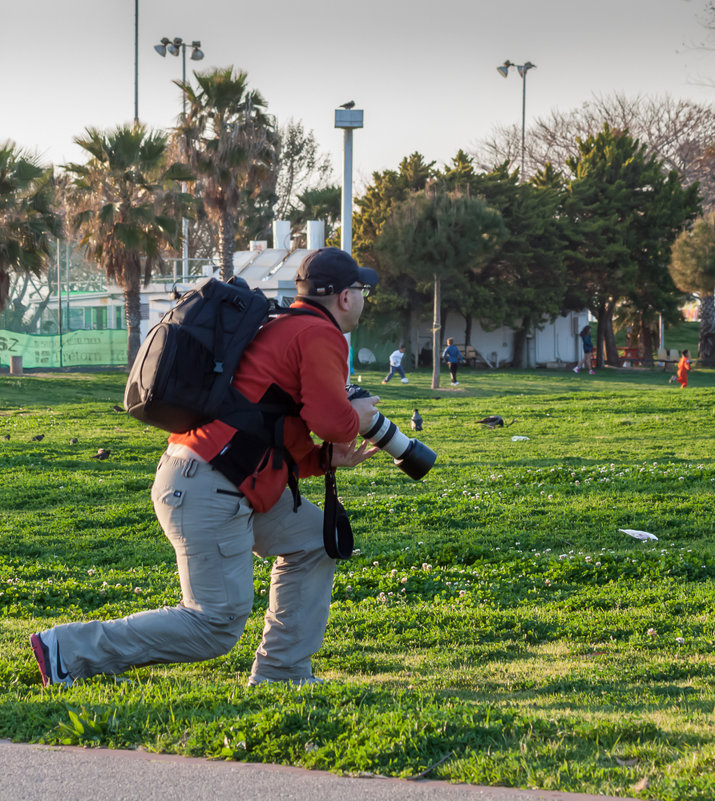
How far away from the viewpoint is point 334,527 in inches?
163

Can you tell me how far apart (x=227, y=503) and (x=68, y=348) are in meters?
35.7

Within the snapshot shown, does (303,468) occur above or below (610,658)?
above

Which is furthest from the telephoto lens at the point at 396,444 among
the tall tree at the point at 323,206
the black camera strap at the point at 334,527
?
the tall tree at the point at 323,206

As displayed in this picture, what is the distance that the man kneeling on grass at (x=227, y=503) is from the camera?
12.6 ft

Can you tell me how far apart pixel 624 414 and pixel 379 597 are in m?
13.9

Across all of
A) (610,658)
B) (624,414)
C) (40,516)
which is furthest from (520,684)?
(624,414)

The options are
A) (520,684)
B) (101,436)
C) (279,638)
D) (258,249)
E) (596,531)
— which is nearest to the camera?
(279,638)

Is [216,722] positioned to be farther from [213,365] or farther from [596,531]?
[596,531]

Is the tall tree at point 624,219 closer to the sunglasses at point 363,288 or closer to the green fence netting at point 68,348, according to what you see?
the green fence netting at point 68,348

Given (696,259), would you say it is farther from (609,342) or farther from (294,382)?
(294,382)

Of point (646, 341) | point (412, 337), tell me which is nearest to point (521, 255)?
point (412, 337)

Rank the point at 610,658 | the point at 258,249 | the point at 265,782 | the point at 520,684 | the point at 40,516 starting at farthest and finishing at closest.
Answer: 1. the point at 258,249
2. the point at 40,516
3. the point at 610,658
4. the point at 520,684
5. the point at 265,782

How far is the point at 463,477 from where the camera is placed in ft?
39.7

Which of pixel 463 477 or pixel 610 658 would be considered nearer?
pixel 610 658
